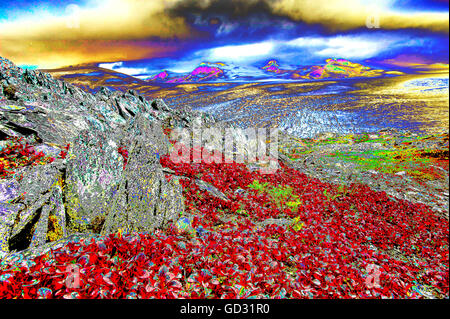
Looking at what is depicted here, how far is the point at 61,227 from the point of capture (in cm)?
532

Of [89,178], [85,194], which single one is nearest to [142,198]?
[85,194]

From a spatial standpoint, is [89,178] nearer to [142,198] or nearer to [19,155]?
[142,198]

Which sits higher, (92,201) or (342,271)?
(92,201)

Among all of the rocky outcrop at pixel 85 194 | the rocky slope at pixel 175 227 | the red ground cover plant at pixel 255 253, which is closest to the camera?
the red ground cover plant at pixel 255 253

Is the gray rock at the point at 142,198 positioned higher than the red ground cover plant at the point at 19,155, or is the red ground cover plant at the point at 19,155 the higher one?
the red ground cover plant at the point at 19,155

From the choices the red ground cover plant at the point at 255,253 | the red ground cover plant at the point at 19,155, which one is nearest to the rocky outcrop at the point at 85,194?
the red ground cover plant at the point at 19,155

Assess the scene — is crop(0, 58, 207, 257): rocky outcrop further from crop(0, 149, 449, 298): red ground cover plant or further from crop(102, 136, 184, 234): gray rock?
crop(0, 149, 449, 298): red ground cover plant

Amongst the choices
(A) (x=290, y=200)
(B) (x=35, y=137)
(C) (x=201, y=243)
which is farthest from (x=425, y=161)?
(B) (x=35, y=137)

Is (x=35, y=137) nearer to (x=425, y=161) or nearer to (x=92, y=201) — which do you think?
(x=92, y=201)

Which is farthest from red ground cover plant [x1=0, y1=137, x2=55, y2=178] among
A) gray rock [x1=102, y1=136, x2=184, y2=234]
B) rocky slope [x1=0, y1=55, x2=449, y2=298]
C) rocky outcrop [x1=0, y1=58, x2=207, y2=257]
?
gray rock [x1=102, y1=136, x2=184, y2=234]

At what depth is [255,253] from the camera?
645 centimetres

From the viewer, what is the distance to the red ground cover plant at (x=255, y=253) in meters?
3.64

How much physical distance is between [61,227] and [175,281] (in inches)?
149

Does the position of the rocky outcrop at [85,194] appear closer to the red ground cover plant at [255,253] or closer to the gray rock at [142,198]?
the gray rock at [142,198]
